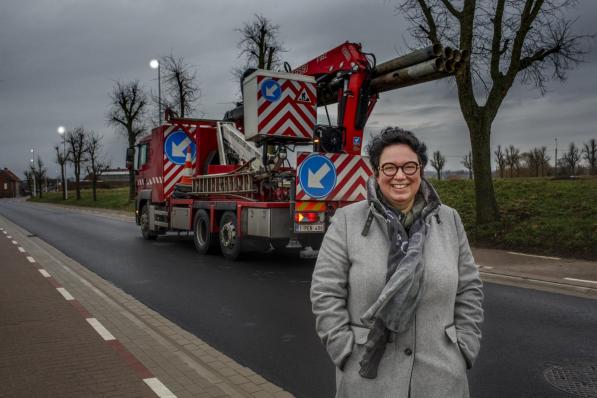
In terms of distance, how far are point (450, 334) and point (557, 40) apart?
46.4 feet

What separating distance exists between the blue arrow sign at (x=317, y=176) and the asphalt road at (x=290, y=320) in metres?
1.59

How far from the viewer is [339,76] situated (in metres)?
A: 10.8

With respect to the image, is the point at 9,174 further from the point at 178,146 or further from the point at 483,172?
the point at 483,172

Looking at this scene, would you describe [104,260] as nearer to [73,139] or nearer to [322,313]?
[322,313]

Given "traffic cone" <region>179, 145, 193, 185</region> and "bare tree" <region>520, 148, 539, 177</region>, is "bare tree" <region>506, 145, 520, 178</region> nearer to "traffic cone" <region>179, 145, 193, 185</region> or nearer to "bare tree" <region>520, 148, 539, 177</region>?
"bare tree" <region>520, 148, 539, 177</region>

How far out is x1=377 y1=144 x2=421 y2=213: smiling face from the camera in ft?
7.89

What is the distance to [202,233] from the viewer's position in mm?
13578

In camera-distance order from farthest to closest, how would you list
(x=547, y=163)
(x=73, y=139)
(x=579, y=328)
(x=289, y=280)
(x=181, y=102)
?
(x=73, y=139)
(x=547, y=163)
(x=181, y=102)
(x=289, y=280)
(x=579, y=328)

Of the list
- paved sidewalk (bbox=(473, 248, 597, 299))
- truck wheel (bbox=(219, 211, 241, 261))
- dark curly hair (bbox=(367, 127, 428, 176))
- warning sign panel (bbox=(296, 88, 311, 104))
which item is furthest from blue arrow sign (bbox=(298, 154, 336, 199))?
dark curly hair (bbox=(367, 127, 428, 176))

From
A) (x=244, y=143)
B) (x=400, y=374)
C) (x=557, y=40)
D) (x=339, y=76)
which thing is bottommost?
(x=400, y=374)

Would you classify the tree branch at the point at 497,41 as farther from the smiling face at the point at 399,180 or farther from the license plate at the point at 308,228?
the smiling face at the point at 399,180

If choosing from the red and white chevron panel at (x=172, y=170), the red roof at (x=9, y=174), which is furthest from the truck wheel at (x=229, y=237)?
the red roof at (x=9, y=174)

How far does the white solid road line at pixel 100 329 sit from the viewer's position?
594cm

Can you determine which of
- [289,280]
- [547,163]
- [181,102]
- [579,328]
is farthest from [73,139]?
[579,328]
